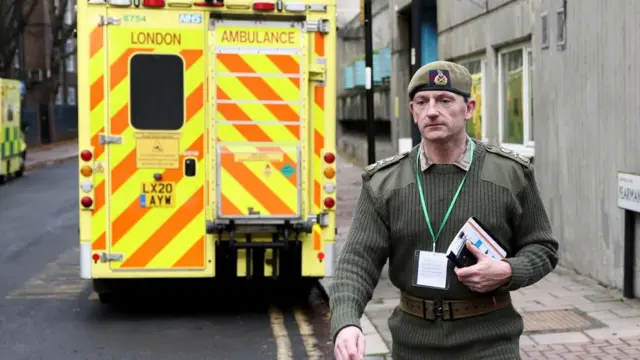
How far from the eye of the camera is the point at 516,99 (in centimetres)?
1240

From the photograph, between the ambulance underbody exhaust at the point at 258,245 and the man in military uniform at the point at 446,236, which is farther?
the ambulance underbody exhaust at the point at 258,245

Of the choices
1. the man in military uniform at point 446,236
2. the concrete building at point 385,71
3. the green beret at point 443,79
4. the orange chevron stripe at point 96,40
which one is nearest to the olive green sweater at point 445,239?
the man in military uniform at point 446,236

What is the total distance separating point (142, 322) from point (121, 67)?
90.6 inches

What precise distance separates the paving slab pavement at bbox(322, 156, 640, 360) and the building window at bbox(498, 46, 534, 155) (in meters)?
2.42

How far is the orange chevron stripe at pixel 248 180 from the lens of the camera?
8297 mm

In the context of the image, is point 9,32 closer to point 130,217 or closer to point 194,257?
point 130,217

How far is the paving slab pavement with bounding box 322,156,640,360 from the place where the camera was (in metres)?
6.80

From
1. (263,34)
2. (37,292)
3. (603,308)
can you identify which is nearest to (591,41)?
(603,308)

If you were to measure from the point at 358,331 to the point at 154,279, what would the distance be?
5866mm

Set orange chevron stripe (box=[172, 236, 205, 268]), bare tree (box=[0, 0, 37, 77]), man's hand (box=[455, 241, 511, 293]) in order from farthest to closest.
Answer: bare tree (box=[0, 0, 37, 77])
orange chevron stripe (box=[172, 236, 205, 268])
man's hand (box=[455, 241, 511, 293])

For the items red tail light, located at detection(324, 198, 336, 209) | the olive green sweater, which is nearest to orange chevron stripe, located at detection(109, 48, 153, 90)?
Result: red tail light, located at detection(324, 198, 336, 209)

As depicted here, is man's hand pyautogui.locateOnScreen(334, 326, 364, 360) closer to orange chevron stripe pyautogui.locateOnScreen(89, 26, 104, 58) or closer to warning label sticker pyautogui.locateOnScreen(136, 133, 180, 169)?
warning label sticker pyautogui.locateOnScreen(136, 133, 180, 169)

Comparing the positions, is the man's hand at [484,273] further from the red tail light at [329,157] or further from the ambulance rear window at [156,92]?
the ambulance rear window at [156,92]

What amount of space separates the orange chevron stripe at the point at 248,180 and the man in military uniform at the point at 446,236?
4.88 metres
